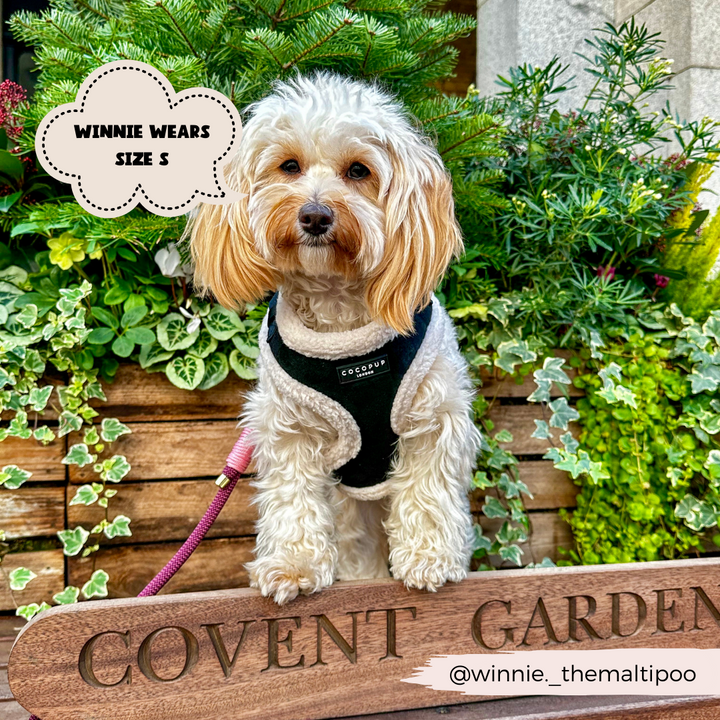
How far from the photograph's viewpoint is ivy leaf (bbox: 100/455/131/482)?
→ 152 cm

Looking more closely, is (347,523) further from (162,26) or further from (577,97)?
(577,97)

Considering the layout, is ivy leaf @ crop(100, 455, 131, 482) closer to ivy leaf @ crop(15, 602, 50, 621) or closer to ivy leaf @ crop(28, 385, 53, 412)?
ivy leaf @ crop(28, 385, 53, 412)

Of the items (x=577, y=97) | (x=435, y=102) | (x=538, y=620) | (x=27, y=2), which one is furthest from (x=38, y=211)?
(x=27, y=2)

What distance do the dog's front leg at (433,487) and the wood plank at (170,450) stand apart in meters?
0.53

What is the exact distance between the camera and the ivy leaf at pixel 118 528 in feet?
4.97

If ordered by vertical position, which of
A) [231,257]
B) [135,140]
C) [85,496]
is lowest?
[85,496]

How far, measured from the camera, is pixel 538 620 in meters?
1.28

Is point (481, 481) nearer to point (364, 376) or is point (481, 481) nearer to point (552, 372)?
point (552, 372)

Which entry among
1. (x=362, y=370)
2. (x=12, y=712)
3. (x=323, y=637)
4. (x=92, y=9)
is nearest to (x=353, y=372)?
(x=362, y=370)

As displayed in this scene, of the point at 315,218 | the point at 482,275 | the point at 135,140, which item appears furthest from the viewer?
the point at 482,275

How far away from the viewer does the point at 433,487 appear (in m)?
1.26

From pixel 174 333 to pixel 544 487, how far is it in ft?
3.54

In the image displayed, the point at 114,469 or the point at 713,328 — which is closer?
the point at 114,469

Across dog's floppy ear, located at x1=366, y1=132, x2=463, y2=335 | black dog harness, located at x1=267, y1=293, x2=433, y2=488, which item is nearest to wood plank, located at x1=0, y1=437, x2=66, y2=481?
black dog harness, located at x1=267, y1=293, x2=433, y2=488
